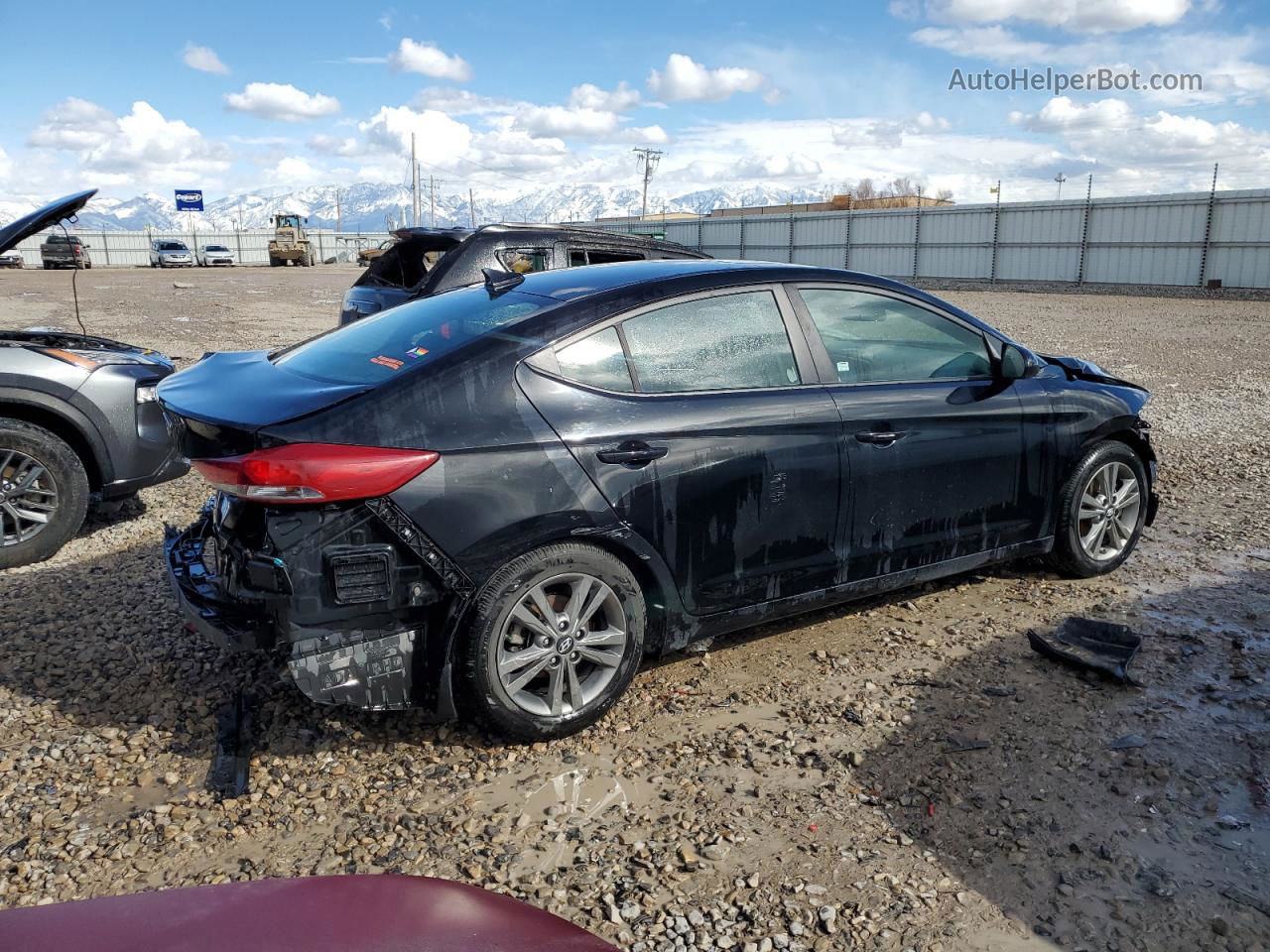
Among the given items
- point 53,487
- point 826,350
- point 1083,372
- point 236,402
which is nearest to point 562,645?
point 236,402

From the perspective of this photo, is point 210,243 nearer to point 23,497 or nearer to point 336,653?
point 23,497

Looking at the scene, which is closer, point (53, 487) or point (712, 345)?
point (712, 345)

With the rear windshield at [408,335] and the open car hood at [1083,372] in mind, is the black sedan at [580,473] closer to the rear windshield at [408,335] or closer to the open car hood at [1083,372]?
the rear windshield at [408,335]

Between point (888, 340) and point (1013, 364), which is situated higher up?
point (888, 340)

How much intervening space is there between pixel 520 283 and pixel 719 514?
1260mm

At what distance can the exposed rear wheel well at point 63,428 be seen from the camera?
17.6 feet

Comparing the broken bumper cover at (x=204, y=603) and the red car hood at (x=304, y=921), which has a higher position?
the red car hood at (x=304, y=921)

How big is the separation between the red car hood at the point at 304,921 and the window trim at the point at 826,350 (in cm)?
283

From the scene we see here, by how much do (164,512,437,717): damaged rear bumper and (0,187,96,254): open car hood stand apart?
3341mm

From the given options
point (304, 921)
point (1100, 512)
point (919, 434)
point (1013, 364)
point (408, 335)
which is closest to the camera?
point (304, 921)

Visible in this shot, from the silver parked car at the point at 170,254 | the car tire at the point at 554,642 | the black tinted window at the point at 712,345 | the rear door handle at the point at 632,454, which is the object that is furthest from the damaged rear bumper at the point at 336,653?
the silver parked car at the point at 170,254

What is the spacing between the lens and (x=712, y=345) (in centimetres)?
394

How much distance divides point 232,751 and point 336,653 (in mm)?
658

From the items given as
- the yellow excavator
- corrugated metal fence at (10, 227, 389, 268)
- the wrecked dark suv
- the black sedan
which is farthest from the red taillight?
corrugated metal fence at (10, 227, 389, 268)
